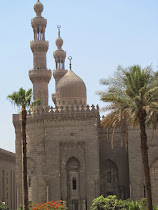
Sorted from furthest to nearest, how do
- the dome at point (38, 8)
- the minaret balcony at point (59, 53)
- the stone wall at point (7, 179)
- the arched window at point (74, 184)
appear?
A: the stone wall at point (7, 179)
the minaret balcony at point (59, 53)
the dome at point (38, 8)
the arched window at point (74, 184)

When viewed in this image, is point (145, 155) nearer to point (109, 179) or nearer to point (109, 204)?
point (109, 204)

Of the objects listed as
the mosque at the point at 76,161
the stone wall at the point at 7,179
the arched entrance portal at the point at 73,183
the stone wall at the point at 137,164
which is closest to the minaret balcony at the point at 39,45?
the mosque at the point at 76,161

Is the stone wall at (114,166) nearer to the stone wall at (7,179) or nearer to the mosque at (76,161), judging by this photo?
the mosque at (76,161)

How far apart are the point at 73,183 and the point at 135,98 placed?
16.6 m

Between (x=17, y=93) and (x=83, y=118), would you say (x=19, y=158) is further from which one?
(x=17, y=93)

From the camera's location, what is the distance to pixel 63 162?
34562mm

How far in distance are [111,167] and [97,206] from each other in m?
10.3

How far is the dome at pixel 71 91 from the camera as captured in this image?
37438 millimetres

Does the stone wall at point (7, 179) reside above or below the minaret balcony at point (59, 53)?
below

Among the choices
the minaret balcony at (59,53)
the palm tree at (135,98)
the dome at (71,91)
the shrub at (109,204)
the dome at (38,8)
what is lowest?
the shrub at (109,204)

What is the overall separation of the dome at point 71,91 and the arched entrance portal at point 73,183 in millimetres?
5520

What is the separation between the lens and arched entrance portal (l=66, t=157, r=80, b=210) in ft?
113

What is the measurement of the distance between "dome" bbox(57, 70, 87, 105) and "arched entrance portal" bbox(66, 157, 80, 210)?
18.1 ft

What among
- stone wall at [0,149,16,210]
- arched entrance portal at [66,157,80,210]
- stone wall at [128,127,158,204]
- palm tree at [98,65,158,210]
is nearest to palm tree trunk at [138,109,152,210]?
palm tree at [98,65,158,210]
